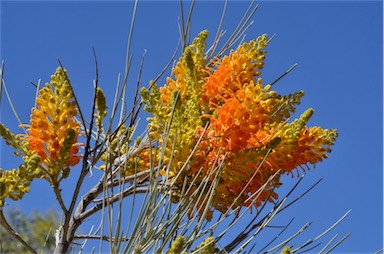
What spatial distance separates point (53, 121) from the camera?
147cm

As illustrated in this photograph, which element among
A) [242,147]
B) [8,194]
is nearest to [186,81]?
[242,147]

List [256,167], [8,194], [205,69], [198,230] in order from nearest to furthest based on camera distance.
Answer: [8,194]
[198,230]
[256,167]
[205,69]

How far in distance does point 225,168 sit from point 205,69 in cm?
34

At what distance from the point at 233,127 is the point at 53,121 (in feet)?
1.33

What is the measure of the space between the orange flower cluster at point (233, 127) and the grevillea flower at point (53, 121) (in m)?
0.18

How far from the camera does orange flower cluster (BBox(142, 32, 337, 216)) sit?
4.79 ft

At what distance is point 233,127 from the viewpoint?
149 cm

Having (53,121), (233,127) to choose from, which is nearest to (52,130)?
(53,121)

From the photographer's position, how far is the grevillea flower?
1.45m

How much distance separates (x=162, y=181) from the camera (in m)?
1.49

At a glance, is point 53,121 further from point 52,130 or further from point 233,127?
point 233,127

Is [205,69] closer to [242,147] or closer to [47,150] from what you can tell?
[242,147]

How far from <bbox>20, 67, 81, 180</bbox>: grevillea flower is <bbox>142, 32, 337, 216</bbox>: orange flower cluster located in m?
0.18

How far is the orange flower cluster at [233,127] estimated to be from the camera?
4.79 feet
